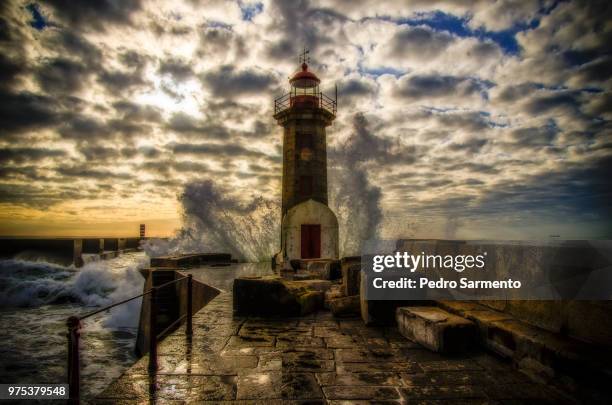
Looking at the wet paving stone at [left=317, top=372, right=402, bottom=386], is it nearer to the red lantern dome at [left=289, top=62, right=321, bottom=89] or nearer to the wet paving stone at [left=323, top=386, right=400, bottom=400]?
the wet paving stone at [left=323, top=386, right=400, bottom=400]

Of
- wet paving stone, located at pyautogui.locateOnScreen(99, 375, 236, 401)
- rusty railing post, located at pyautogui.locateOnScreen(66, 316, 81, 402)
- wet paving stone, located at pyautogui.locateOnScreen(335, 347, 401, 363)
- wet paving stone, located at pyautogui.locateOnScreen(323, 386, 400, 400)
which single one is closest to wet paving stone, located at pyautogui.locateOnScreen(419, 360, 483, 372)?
wet paving stone, located at pyautogui.locateOnScreen(335, 347, 401, 363)

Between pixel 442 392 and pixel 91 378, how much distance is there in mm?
8172

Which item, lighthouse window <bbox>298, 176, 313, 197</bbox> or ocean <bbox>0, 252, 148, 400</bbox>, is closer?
ocean <bbox>0, 252, 148, 400</bbox>

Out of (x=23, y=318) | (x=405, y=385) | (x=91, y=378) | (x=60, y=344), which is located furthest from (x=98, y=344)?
(x=405, y=385)

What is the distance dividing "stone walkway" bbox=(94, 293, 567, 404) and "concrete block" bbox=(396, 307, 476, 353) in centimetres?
13

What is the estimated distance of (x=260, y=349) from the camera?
156 inches

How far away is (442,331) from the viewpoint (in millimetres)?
3756

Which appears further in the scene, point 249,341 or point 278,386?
point 249,341

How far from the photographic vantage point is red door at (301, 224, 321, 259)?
49.3 feet

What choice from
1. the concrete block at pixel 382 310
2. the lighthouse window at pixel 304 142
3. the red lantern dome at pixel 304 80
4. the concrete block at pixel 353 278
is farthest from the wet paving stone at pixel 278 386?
the red lantern dome at pixel 304 80

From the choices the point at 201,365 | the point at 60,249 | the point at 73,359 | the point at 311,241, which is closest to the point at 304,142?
the point at 311,241

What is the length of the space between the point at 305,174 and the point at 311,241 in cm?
320

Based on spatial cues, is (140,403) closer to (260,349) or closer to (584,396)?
(260,349)

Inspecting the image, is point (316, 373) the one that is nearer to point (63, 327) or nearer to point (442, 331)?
point (442, 331)
